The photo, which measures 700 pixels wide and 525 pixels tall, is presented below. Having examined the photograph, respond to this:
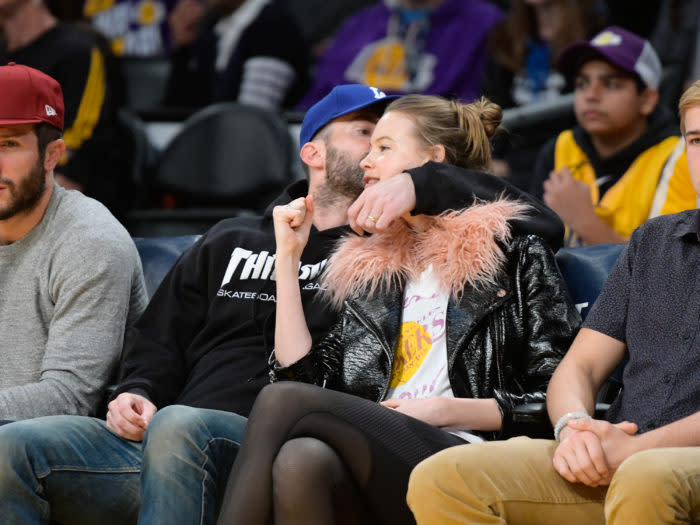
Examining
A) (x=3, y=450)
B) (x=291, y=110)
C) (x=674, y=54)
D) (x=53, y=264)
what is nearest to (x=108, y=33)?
(x=291, y=110)

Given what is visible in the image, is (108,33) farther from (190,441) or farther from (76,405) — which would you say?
(190,441)

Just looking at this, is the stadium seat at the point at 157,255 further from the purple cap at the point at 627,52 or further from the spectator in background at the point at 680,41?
the spectator in background at the point at 680,41

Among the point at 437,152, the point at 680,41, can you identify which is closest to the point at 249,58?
the point at 680,41

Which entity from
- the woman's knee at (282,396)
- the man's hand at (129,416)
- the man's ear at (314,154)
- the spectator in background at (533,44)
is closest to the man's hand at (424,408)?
the woman's knee at (282,396)

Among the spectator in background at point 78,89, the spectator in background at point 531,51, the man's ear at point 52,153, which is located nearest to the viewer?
the man's ear at point 52,153

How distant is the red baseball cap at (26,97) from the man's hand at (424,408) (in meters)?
1.29

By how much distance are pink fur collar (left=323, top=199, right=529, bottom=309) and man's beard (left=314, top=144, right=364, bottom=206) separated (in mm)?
333

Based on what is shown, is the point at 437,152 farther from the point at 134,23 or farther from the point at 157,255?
the point at 134,23

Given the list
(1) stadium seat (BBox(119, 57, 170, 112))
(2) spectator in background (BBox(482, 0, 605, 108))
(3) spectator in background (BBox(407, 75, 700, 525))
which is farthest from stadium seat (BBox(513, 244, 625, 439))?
(1) stadium seat (BBox(119, 57, 170, 112))

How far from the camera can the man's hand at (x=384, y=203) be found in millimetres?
2592

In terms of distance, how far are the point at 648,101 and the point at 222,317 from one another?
1.71m

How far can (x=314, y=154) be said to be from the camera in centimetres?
332

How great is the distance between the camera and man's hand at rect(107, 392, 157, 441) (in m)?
2.73

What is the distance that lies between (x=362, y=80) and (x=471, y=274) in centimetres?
304
